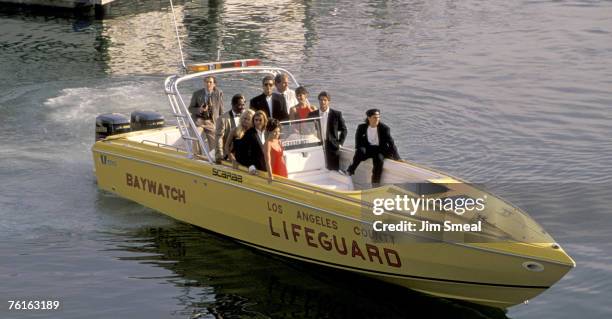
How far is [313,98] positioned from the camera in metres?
22.4

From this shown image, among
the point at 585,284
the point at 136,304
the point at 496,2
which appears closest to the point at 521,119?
the point at 585,284

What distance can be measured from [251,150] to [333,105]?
923 cm

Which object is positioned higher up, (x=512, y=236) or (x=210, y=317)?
(x=512, y=236)

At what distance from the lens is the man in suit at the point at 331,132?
44.9 feet

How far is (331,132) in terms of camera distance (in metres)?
13.7

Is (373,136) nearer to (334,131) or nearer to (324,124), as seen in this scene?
(334,131)

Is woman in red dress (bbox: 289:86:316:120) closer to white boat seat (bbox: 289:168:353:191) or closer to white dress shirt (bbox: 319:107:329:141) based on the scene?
white dress shirt (bbox: 319:107:329:141)

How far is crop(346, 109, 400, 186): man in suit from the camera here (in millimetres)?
12906

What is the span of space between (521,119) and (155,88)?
896 centimetres

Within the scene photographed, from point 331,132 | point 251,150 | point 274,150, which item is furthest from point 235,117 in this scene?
point 331,132

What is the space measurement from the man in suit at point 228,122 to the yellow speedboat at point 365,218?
297mm

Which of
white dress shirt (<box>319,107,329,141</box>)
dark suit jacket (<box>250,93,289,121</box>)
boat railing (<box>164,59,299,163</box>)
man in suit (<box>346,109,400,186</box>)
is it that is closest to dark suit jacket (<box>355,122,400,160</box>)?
man in suit (<box>346,109,400,186</box>)

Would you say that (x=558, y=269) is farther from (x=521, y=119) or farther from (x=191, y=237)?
(x=521, y=119)

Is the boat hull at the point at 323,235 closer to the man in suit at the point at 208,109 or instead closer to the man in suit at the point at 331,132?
the man in suit at the point at 208,109
